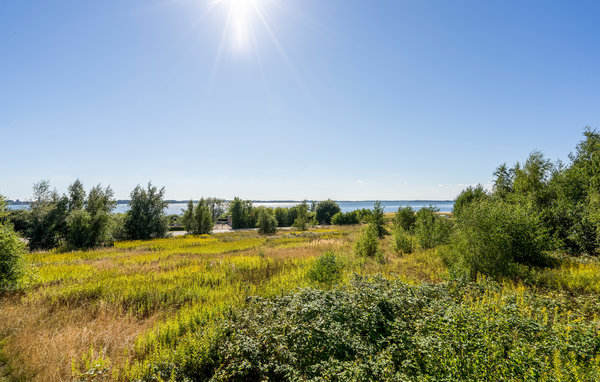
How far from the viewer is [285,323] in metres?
5.12

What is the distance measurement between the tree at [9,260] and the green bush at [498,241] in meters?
20.1

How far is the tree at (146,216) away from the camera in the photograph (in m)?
37.0

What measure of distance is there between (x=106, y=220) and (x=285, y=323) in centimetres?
3431

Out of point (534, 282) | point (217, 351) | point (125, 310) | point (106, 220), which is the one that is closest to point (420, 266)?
point (534, 282)

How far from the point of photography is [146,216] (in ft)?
125

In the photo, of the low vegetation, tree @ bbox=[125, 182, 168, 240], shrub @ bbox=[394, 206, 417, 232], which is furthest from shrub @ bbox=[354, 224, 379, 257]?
tree @ bbox=[125, 182, 168, 240]

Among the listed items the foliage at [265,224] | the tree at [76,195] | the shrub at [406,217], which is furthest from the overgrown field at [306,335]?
the tree at [76,195]

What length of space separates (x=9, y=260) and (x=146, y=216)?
33975mm

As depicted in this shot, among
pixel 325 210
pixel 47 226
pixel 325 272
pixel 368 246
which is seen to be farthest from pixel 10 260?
pixel 325 210

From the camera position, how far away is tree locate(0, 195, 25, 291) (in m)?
8.17

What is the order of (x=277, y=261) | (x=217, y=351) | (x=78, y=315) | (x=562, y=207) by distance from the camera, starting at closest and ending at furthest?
(x=217, y=351)
(x=78, y=315)
(x=277, y=261)
(x=562, y=207)

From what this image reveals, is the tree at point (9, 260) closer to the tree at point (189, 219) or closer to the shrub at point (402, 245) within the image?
the shrub at point (402, 245)

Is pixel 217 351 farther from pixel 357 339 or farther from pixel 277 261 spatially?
pixel 277 261

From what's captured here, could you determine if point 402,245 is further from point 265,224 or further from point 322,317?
point 265,224
